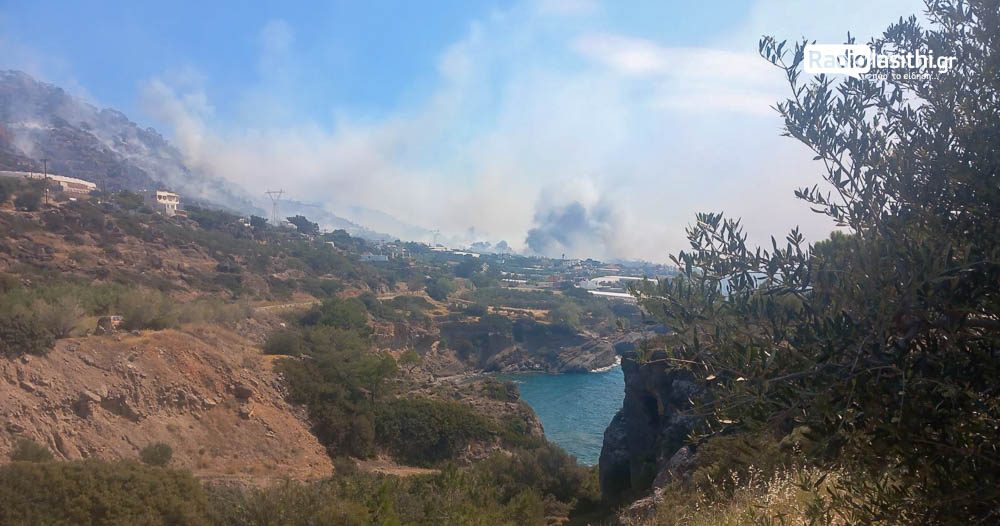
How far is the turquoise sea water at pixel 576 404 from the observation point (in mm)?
29219

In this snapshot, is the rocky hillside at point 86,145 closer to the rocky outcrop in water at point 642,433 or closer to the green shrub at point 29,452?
the green shrub at point 29,452

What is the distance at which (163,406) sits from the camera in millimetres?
18641

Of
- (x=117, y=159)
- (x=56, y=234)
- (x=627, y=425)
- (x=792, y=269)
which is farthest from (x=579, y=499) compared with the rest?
(x=117, y=159)

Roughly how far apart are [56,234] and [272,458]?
27.8 m

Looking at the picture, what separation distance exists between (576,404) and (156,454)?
25966 millimetres

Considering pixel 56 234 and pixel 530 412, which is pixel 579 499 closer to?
pixel 530 412

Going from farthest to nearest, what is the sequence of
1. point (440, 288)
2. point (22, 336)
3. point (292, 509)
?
1. point (440, 288)
2. point (22, 336)
3. point (292, 509)

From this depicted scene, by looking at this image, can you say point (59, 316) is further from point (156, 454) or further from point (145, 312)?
point (156, 454)

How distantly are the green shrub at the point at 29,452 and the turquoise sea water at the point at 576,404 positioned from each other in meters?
18.1

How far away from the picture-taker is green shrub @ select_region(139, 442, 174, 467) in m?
15.7

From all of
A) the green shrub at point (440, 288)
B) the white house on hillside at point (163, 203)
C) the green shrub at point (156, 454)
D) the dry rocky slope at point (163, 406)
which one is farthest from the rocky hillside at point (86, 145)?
the green shrub at point (156, 454)

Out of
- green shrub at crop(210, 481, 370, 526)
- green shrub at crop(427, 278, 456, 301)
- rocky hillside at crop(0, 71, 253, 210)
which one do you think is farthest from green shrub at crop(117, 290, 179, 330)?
rocky hillside at crop(0, 71, 253, 210)

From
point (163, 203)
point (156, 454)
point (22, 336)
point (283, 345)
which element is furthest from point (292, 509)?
point (163, 203)

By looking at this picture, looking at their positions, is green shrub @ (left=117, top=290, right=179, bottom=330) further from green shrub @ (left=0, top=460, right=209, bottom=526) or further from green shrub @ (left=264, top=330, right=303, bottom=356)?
green shrub @ (left=0, top=460, right=209, bottom=526)
